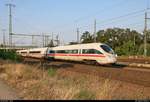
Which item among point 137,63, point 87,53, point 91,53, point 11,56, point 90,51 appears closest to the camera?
point 91,53

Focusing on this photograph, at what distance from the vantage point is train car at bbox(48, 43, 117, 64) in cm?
3341

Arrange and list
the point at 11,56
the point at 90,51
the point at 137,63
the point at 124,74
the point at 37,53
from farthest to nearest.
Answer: the point at 37,53 < the point at 11,56 < the point at 137,63 < the point at 90,51 < the point at 124,74

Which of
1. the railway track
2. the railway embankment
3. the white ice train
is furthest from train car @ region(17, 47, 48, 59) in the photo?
the railway track

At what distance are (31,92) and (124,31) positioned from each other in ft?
358

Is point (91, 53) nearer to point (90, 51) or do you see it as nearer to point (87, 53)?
point (90, 51)

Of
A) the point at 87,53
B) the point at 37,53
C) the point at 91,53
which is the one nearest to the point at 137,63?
the point at 87,53

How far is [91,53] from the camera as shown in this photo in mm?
35375

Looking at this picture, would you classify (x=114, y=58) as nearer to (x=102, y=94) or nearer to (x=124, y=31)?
(x=102, y=94)

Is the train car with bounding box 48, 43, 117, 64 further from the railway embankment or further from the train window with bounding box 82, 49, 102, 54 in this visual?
the railway embankment

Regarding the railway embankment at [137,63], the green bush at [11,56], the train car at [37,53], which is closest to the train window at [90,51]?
the railway embankment at [137,63]

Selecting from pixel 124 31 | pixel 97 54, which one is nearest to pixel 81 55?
pixel 97 54

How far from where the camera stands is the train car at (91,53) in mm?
33406

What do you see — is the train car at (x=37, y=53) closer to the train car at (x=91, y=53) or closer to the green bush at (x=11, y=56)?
the train car at (x=91, y=53)

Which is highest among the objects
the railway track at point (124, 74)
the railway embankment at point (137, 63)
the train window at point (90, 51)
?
the train window at point (90, 51)
